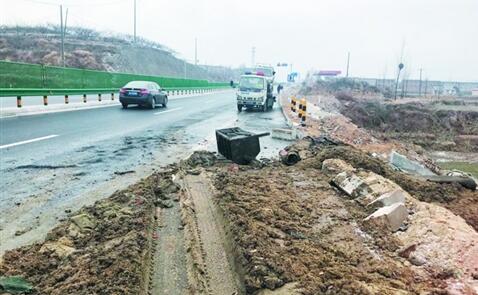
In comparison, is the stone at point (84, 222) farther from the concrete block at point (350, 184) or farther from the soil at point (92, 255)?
the concrete block at point (350, 184)

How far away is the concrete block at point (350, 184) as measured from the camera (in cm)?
618

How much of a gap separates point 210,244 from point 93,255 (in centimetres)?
115

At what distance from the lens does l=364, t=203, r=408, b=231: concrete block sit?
493 centimetres

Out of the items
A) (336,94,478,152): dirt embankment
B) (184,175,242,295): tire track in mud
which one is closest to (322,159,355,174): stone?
(184,175,242,295): tire track in mud

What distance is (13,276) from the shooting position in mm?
3566

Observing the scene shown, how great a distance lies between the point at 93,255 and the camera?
3900 millimetres

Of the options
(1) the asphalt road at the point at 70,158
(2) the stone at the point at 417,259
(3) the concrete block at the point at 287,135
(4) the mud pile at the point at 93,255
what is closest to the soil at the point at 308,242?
(2) the stone at the point at 417,259

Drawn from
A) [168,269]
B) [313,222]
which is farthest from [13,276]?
[313,222]

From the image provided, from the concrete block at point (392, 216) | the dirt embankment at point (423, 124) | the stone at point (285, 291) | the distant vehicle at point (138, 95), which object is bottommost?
the dirt embankment at point (423, 124)

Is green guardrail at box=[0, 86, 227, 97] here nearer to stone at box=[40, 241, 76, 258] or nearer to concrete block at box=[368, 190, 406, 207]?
stone at box=[40, 241, 76, 258]

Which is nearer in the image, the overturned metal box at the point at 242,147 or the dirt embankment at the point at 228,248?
the dirt embankment at the point at 228,248

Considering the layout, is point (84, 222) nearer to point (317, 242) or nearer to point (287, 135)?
point (317, 242)

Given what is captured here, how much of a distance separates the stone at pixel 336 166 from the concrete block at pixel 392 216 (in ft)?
7.47

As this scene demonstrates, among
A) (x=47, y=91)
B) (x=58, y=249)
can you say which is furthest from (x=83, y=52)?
(x=58, y=249)
